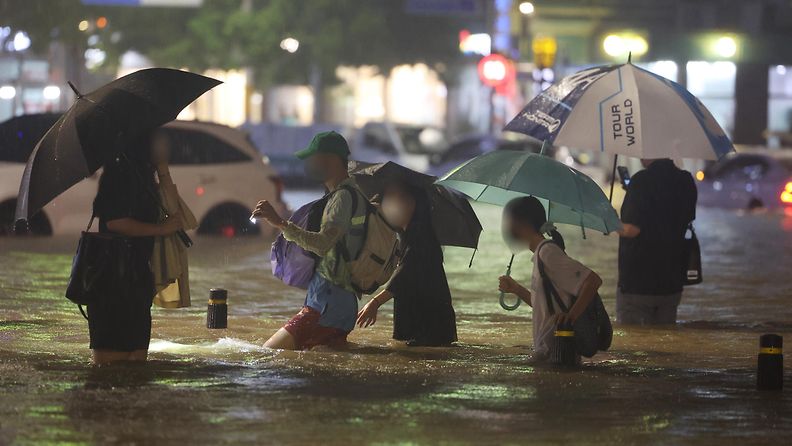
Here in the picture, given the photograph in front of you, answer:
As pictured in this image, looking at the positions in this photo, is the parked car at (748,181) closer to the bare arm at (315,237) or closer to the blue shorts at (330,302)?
the blue shorts at (330,302)

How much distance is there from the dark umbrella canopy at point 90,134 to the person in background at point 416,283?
1961 mm

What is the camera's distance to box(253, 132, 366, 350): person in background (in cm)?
945

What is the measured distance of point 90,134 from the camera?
845 centimetres

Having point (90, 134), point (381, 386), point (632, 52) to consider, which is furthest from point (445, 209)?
point (632, 52)

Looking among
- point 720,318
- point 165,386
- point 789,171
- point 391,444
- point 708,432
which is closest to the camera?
point 391,444

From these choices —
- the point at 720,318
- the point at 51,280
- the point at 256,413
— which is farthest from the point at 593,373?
the point at 51,280

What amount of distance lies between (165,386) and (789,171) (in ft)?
77.6

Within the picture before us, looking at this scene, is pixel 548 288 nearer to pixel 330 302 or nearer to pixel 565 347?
pixel 565 347

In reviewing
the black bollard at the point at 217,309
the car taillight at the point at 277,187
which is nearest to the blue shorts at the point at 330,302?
the black bollard at the point at 217,309

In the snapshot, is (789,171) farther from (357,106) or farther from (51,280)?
(357,106)

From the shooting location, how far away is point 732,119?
4888 centimetres

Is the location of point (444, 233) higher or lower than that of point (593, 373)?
higher

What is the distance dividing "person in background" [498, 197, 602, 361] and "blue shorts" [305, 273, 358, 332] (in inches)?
39.2

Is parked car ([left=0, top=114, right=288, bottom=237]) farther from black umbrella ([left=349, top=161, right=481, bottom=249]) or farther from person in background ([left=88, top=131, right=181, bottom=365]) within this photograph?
person in background ([left=88, top=131, right=181, bottom=365])
